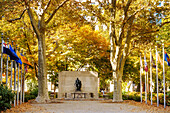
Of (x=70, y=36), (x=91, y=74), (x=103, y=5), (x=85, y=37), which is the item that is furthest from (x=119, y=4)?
(x=91, y=74)

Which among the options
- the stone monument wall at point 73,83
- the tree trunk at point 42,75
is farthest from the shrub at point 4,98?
the stone monument wall at point 73,83

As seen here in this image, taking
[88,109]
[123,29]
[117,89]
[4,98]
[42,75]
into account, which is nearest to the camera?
[4,98]

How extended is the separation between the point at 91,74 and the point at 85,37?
14.9 ft

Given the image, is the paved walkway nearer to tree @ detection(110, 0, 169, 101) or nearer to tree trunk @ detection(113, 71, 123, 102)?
tree trunk @ detection(113, 71, 123, 102)

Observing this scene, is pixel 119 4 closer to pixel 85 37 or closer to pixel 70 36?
pixel 70 36

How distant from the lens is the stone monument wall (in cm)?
3372

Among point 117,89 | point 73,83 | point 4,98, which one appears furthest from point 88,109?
point 73,83

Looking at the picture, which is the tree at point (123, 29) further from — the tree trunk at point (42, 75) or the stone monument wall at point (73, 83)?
the stone monument wall at point (73, 83)

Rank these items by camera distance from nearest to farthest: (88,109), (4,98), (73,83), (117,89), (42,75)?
(4,98) → (88,109) → (42,75) → (117,89) → (73,83)

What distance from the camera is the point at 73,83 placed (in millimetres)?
33875

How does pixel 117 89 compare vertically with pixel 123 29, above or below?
below

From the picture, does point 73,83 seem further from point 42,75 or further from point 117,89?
point 42,75

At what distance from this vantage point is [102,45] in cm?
3578

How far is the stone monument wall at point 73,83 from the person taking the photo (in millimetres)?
33716
